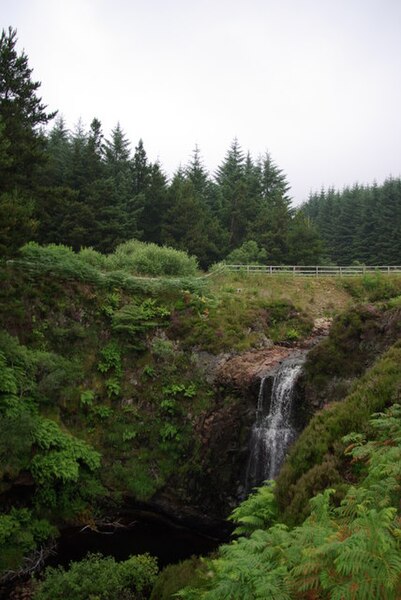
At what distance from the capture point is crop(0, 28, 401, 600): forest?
5.99 m

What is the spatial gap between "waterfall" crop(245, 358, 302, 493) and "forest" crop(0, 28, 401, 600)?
1.58ft

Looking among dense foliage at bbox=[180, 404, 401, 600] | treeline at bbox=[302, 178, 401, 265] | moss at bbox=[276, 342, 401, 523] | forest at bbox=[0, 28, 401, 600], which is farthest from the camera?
treeline at bbox=[302, 178, 401, 265]

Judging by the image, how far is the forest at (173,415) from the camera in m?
5.99

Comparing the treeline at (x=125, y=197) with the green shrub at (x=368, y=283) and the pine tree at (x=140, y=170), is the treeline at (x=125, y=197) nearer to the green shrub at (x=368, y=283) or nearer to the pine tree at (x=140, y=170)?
the pine tree at (x=140, y=170)

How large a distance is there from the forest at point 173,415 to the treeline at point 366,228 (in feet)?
104

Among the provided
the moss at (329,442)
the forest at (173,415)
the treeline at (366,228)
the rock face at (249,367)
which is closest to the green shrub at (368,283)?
the forest at (173,415)

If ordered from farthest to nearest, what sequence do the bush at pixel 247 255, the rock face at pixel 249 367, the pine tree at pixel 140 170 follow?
the pine tree at pixel 140 170 → the bush at pixel 247 255 → the rock face at pixel 249 367

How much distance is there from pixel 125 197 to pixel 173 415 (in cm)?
2928

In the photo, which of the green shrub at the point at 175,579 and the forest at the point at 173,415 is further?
the green shrub at the point at 175,579

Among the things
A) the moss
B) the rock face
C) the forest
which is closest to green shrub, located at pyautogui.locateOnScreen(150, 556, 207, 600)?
the forest

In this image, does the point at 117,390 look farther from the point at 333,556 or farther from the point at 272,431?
the point at 333,556

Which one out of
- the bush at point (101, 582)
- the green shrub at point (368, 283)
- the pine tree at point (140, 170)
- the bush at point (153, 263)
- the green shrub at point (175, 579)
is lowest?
the bush at point (101, 582)

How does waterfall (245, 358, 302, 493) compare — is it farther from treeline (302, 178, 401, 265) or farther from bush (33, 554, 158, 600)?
treeline (302, 178, 401, 265)

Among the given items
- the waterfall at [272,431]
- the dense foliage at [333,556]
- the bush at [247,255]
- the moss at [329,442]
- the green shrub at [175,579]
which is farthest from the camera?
the bush at [247,255]
